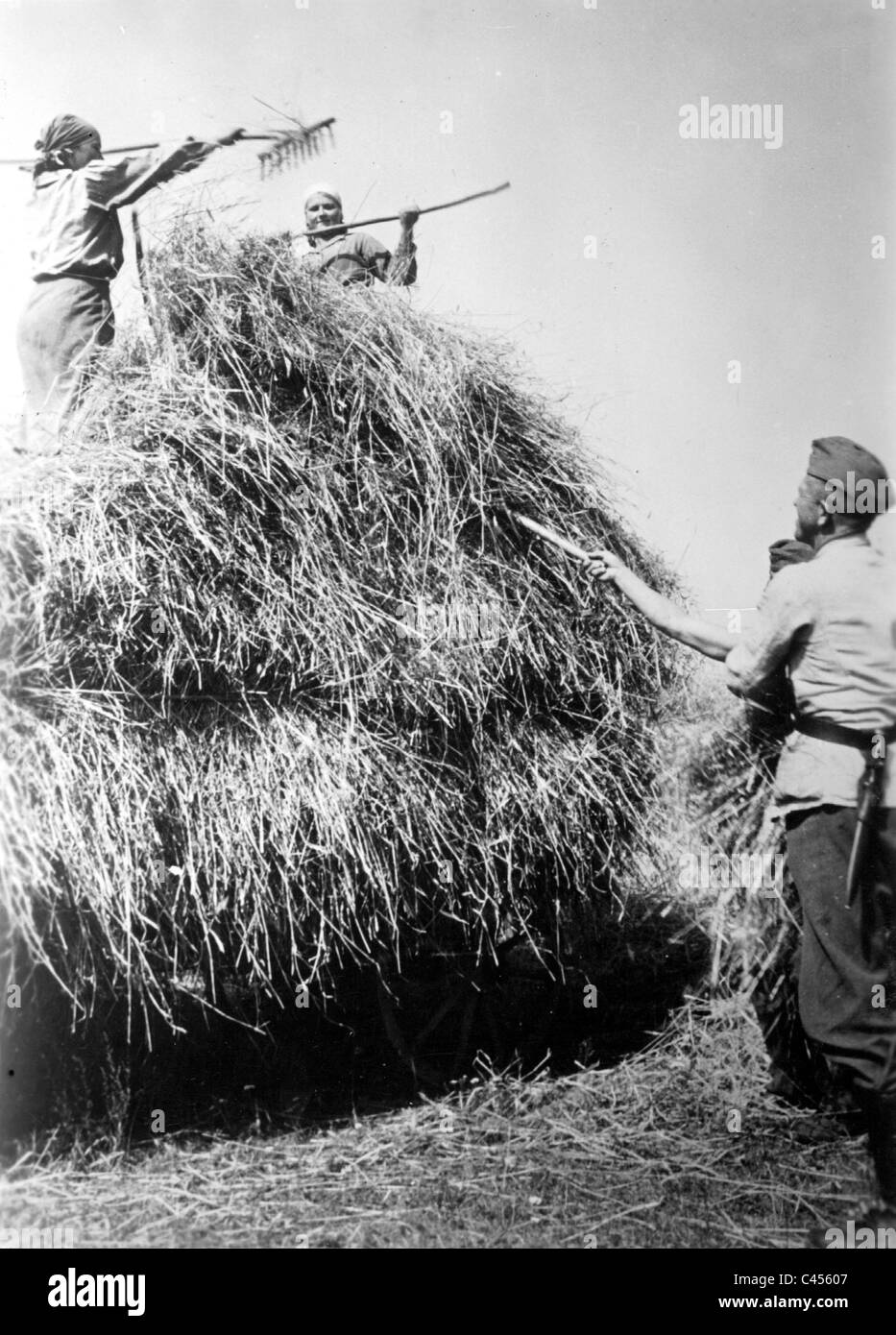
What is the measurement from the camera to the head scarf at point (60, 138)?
9.81 feet

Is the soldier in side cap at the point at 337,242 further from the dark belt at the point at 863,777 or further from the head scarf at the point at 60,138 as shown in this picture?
the dark belt at the point at 863,777

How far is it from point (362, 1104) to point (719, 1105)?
0.88 metres

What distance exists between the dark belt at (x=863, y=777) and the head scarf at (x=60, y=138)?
257 cm

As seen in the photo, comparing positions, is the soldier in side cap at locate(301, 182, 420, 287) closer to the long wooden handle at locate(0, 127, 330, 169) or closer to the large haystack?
the long wooden handle at locate(0, 127, 330, 169)

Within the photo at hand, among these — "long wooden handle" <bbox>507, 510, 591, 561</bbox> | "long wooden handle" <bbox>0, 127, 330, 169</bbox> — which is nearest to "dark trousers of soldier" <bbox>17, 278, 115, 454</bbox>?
"long wooden handle" <bbox>0, 127, 330, 169</bbox>

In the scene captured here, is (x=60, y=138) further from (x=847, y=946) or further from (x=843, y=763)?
(x=847, y=946)

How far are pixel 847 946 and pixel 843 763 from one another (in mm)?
383

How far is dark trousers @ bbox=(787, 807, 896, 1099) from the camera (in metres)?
2.17

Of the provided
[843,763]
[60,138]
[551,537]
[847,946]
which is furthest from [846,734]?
[60,138]

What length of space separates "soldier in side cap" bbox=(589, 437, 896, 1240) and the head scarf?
2.21 meters

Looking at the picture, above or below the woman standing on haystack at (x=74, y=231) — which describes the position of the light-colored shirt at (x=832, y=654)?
below

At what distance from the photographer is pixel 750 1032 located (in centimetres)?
277

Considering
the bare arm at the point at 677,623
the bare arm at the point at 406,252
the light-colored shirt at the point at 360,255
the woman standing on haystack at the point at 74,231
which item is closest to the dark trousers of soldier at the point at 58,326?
the woman standing on haystack at the point at 74,231
